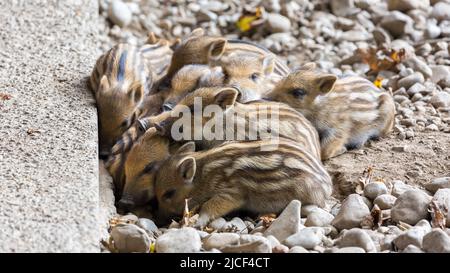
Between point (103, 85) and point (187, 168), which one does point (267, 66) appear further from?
point (187, 168)

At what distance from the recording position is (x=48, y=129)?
4.73 m

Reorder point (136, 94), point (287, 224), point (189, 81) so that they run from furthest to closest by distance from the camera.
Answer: point (189, 81) < point (136, 94) < point (287, 224)

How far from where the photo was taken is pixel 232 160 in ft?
14.8

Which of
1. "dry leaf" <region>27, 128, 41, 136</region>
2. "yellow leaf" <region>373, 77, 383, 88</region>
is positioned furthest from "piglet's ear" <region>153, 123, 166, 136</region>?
"yellow leaf" <region>373, 77, 383, 88</region>

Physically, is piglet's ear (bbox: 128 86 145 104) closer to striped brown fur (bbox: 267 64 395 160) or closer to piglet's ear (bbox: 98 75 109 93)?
piglet's ear (bbox: 98 75 109 93)

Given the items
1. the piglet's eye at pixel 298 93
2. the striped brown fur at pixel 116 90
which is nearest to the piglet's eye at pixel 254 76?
the piglet's eye at pixel 298 93

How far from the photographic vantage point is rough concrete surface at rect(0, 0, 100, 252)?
3.78m

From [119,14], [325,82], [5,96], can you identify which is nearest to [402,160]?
[325,82]

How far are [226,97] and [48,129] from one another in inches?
36.1

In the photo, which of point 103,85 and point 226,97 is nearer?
point 226,97

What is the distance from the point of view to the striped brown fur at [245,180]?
176 inches

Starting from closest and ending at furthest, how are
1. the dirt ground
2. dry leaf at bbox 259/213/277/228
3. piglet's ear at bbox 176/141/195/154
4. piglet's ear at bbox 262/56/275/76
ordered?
dry leaf at bbox 259/213/277/228
piglet's ear at bbox 176/141/195/154
the dirt ground
piglet's ear at bbox 262/56/275/76

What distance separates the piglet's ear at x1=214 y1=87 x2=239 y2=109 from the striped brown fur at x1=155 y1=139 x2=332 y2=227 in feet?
1.24
